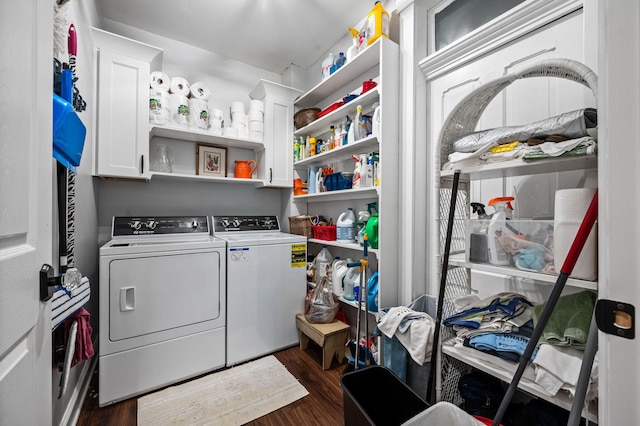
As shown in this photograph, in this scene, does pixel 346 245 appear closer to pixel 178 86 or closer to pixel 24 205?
pixel 24 205

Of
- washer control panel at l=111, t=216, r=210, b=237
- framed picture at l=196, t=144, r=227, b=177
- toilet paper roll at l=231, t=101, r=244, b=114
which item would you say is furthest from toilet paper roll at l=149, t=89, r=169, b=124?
washer control panel at l=111, t=216, r=210, b=237

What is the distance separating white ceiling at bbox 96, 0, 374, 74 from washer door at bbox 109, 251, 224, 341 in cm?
201

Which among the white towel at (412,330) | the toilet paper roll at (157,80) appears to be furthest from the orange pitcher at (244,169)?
the white towel at (412,330)

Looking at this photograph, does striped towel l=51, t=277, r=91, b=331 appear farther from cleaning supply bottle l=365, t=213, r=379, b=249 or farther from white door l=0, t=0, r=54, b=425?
cleaning supply bottle l=365, t=213, r=379, b=249

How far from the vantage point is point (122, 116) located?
81.0 inches

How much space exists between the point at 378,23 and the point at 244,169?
173 centimetres

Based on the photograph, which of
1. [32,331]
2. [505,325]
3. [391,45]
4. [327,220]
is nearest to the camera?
[32,331]

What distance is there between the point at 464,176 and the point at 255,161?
2192 mm

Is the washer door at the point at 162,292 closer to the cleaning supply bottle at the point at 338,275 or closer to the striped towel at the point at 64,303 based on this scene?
the striped towel at the point at 64,303

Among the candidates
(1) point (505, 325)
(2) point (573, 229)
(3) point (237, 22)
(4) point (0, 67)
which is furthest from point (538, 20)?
(3) point (237, 22)

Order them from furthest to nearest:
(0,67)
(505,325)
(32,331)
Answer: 1. (505,325)
2. (32,331)
3. (0,67)

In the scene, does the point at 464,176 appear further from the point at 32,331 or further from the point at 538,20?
the point at 32,331

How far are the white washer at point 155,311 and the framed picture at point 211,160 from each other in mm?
798

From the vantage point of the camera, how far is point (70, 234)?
1235 millimetres
